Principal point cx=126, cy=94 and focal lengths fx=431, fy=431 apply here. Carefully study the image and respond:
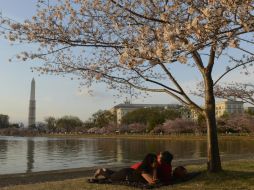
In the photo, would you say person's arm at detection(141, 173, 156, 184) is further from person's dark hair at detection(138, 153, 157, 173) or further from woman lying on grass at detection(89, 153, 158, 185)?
person's dark hair at detection(138, 153, 157, 173)

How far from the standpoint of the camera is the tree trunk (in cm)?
1220

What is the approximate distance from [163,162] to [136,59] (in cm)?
279

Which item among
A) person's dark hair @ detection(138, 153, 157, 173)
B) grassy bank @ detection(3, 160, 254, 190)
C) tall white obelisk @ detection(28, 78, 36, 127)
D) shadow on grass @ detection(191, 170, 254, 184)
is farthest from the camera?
tall white obelisk @ detection(28, 78, 36, 127)

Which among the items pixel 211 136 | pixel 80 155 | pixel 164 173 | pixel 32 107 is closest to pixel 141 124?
pixel 32 107

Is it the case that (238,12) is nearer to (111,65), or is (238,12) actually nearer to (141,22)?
(141,22)

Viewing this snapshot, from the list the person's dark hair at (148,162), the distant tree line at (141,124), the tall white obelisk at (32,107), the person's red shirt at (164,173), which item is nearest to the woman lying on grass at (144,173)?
the person's dark hair at (148,162)

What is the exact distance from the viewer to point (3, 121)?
186 metres

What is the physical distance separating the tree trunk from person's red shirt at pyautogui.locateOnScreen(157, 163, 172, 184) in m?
1.51

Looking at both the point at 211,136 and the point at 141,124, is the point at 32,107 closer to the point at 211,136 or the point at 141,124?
the point at 141,124


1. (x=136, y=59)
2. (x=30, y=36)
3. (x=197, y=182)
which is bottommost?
(x=197, y=182)

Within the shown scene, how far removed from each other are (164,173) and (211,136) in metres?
2.04

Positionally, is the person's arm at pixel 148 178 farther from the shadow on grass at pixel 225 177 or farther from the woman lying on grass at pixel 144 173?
the shadow on grass at pixel 225 177

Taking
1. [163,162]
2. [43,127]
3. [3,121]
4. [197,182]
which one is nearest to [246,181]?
[197,182]

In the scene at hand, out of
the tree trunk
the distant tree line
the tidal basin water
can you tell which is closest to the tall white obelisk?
the distant tree line
